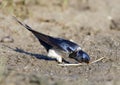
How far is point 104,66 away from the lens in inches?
225

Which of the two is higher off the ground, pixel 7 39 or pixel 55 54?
pixel 7 39

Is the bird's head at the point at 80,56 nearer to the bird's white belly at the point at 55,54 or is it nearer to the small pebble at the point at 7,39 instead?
the bird's white belly at the point at 55,54

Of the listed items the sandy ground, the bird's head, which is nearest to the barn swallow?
the bird's head

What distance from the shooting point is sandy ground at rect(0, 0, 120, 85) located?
4866 mm

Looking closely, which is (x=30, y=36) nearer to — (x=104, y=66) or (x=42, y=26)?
(x=42, y=26)

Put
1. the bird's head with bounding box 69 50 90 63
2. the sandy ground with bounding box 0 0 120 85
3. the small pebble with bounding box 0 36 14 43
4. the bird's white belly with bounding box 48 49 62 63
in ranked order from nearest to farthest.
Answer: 1. the sandy ground with bounding box 0 0 120 85
2. the bird's head with bounding box 69 50 90 63
3. the bird's white belly with bounding box 48 49 62 63
4. the small pebble with bounding box 0 36 14 43

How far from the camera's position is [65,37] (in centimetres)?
738

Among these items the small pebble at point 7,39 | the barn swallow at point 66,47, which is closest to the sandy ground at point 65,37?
the small pebble at point 7,39

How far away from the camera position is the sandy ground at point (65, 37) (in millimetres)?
4866

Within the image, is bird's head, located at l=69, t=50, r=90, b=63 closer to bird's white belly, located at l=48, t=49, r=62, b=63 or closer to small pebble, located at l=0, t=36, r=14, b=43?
bird's white belly, located at l=48, t=49, r=62, b=63

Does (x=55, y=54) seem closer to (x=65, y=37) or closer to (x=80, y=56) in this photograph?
(x=80, y=56)

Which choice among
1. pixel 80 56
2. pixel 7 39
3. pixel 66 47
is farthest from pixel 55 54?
pixel 7 39

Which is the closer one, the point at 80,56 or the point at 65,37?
the point at 80,56

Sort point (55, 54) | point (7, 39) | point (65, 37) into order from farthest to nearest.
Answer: point (65, 37), point (7, 39), point (55, 54)
